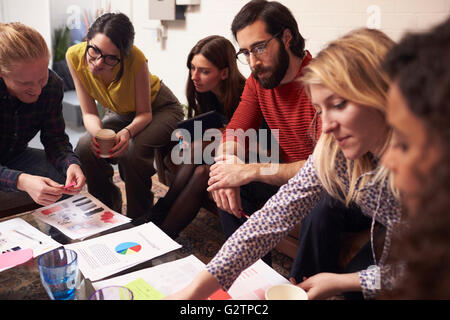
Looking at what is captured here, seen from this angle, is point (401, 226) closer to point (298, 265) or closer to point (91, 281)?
point (298, 265)

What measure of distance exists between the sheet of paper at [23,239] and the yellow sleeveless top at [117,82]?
105 cm

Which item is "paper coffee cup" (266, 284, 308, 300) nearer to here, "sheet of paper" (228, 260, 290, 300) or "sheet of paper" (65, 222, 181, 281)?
"sheet of paper" (228, 260, 290, 300)

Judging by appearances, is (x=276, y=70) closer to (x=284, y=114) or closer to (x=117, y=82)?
(x=284, y=114)

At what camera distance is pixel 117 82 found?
2.17m

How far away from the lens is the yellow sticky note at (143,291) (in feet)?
3.08

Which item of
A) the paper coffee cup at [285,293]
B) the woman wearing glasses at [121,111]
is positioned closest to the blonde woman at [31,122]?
the woman wearing glasses at [121,111]

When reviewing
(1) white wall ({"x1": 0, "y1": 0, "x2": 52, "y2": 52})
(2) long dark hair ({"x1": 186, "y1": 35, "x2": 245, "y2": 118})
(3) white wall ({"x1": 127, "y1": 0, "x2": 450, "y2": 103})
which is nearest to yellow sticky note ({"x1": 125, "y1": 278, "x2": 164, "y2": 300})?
(3) white wall ({"x1": 127, "y1": 0, "x2": 450, "y2": 103})

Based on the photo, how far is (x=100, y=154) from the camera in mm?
2037

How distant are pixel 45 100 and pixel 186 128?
26.4 inches

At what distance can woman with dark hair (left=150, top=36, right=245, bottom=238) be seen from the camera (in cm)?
181

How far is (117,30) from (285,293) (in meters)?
1.64

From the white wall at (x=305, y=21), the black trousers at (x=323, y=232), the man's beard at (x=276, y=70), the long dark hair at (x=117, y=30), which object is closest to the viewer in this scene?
the black trousers at (x=323, y=232)
